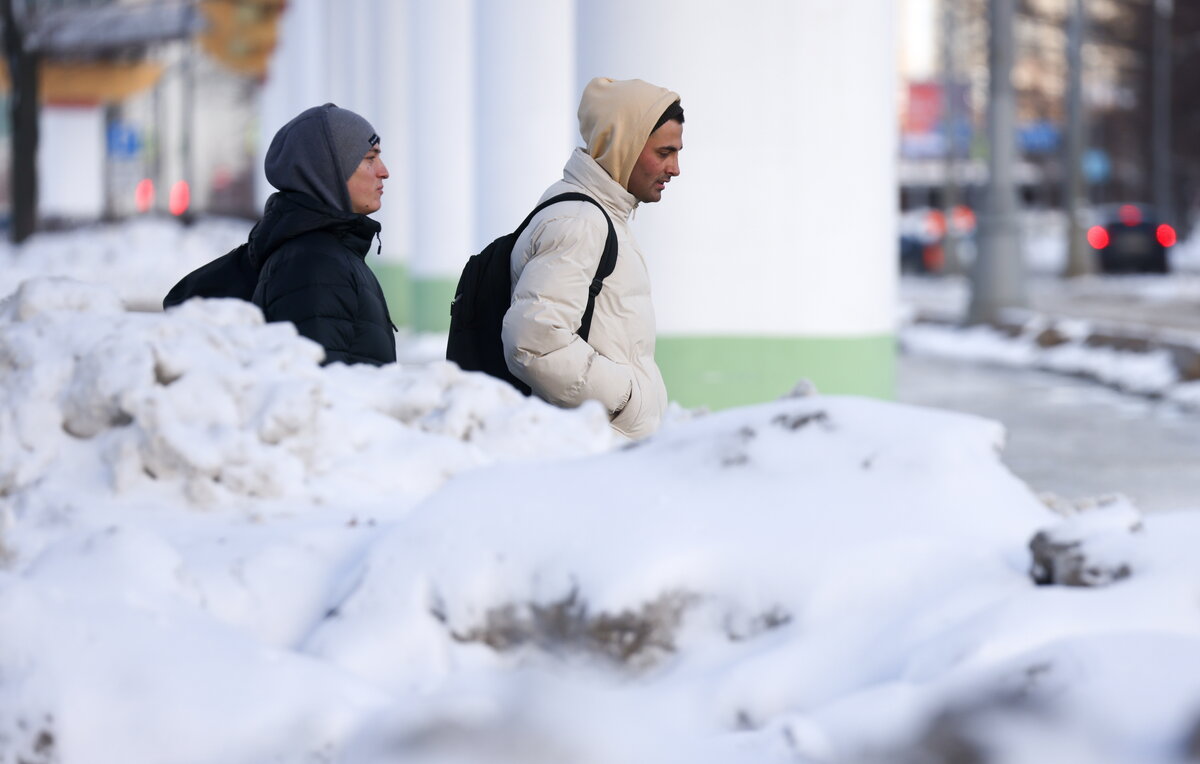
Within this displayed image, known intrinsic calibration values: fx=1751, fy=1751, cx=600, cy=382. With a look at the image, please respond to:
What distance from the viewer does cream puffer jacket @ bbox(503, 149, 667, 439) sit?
4242 millimetres

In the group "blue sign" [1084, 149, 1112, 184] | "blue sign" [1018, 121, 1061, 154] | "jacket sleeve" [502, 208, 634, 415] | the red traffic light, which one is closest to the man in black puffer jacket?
"jacket sleeve" [502, 208, 634, 415]

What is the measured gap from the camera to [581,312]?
4297 millimetres

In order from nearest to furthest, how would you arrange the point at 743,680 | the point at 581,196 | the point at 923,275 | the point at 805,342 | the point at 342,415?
the point at 743,680 → the point at 342,415 → the point at 581,196 → the point at 805,342 → the point at 923,275

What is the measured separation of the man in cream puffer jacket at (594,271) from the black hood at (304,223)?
1.36ft

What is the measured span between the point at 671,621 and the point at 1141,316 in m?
20.6

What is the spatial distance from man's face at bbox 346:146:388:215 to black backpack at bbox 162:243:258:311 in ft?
1.24

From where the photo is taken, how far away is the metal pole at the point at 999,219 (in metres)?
18.6

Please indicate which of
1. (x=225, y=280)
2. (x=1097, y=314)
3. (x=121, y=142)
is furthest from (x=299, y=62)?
(x=121, y=142)

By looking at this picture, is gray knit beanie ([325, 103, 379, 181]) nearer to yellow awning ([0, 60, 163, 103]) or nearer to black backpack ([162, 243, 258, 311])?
black backpack ([162, 243, 258, 311])

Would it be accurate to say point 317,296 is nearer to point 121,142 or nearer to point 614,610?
point 614,610

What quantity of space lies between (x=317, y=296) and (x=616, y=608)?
1749 millimetres

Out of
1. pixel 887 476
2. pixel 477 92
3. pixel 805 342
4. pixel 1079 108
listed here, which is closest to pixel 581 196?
pixel 887 476

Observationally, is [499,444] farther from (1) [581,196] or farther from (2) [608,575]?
(2) [608,575]

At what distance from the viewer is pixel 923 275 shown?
4362 centimetres
